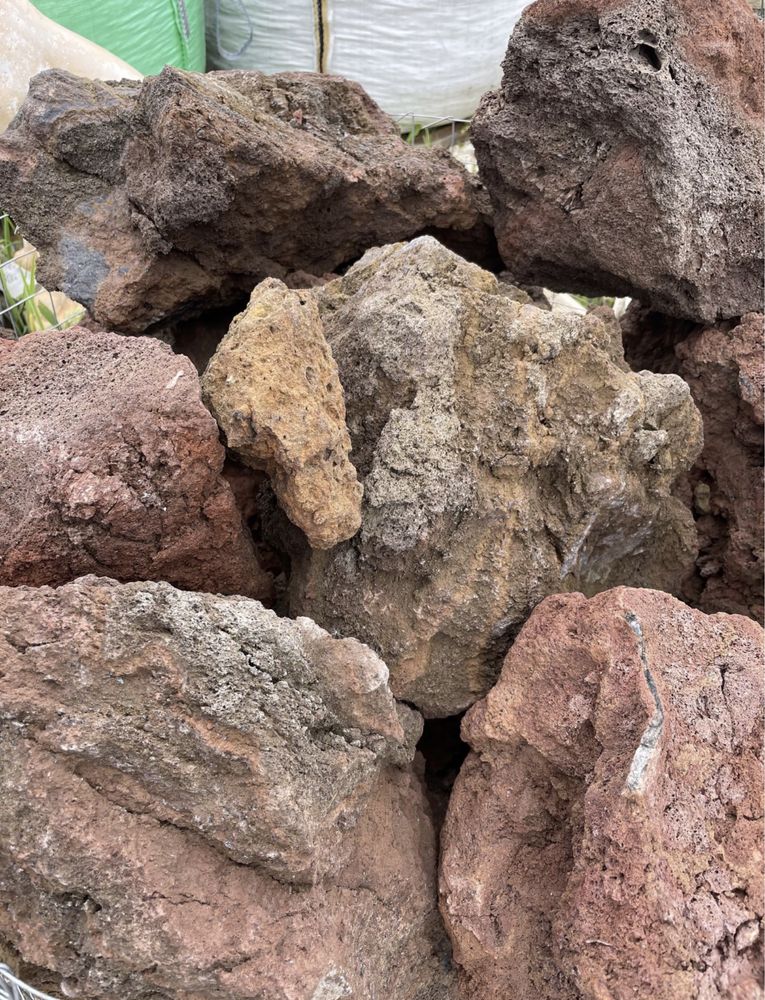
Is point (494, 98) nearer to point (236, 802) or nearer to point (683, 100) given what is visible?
point (683, 100)

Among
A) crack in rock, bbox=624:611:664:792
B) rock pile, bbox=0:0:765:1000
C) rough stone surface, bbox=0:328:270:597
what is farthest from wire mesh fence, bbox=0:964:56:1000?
crack in rock, bbox=624:611:664:792

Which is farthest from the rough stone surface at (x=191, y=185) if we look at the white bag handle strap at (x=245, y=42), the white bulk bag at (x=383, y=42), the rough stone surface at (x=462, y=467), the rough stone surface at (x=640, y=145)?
the white bag handle strap at (x=245, y=42)

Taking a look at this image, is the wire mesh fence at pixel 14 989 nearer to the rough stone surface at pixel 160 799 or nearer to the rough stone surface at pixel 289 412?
the rough stone surface at pixel 160 799

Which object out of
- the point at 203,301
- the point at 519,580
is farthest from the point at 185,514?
the point at 203,301

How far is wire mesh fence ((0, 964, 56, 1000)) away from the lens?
3.61 ft

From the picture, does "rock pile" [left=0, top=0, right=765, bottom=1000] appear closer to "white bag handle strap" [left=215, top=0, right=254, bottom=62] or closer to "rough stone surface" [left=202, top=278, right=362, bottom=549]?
"rough stone surface" [left=202, top=278, right=362, bottom=549]

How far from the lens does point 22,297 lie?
2.86m

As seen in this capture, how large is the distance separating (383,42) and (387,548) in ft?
13.1

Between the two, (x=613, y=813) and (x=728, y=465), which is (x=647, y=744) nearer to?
(x=613, y=813)

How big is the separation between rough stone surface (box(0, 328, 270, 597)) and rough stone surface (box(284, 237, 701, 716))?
0.27 metres

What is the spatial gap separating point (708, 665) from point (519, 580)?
1.12 ft

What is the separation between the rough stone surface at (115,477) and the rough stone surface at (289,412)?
55mm

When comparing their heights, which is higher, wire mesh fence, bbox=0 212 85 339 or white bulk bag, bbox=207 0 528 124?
white bulk bag, bbox=207 0 528 124

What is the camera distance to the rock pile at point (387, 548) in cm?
106
